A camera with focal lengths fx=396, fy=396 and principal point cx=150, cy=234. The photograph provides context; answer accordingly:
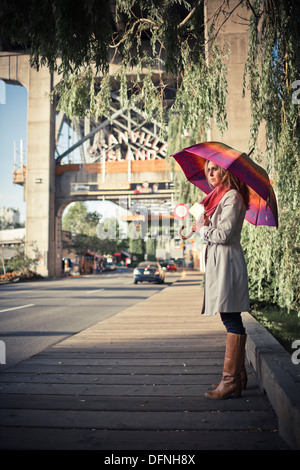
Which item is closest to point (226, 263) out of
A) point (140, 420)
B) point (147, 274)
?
point (140, 420)

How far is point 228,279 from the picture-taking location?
9.44ft

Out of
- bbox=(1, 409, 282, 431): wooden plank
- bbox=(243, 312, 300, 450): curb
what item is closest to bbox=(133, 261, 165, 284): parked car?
bbox=(243, 312, 300, 450): curb

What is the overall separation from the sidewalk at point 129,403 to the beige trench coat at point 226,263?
2.35ft

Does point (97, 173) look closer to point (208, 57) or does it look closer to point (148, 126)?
point (148, 126)

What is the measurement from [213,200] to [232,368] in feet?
4.24

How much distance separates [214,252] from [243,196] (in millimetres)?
552

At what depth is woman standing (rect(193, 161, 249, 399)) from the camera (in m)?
2.87

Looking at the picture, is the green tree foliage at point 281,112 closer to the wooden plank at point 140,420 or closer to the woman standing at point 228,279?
the woman standing at point 228,279

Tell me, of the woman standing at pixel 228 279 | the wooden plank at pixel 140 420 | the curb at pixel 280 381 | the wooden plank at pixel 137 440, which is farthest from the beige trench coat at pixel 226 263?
the wooden plank at pixel 137 440

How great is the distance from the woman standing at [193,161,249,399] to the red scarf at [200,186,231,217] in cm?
5

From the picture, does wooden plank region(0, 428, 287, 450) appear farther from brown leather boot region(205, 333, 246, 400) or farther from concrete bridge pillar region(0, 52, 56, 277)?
concrete bridge pillar region(0, 52, 56, 277)

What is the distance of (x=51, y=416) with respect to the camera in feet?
8.66
